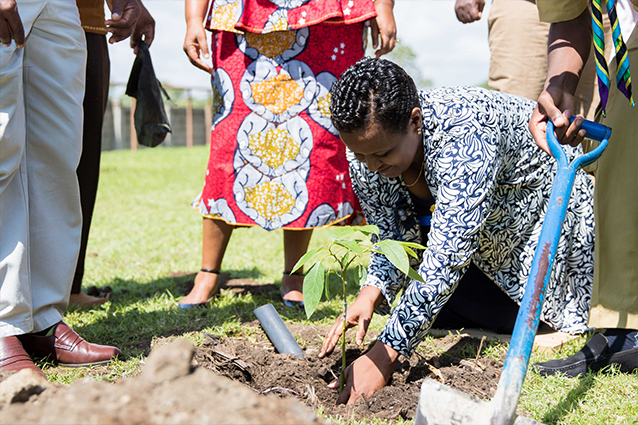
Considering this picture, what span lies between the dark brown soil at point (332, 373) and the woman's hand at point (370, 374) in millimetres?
39

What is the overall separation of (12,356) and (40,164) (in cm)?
70

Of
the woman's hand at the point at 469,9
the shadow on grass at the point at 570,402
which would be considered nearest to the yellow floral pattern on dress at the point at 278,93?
the woman's hand at the point at 469,9

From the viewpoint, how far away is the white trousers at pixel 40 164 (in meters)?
2.01

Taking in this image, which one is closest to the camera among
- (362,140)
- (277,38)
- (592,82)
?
(362,140)

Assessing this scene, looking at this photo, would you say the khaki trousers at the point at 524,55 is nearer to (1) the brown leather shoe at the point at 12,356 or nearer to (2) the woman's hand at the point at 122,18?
(2) the woman's hand at the point at 122,18

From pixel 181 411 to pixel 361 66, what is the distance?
4.36 feet

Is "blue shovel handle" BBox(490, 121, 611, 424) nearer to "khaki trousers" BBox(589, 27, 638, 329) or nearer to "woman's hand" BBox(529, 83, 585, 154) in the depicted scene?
"woman's hand" BBox(529, 83, 585, 154)

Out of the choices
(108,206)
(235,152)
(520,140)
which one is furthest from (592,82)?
(108,206)

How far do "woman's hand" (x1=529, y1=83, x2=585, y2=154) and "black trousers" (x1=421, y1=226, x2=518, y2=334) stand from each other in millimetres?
960

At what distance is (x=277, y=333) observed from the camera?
93.2 inches

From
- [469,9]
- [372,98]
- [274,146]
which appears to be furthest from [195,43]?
[469,9]

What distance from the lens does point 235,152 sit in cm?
304

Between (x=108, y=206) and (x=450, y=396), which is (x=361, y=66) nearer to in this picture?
(x=450, y=396)

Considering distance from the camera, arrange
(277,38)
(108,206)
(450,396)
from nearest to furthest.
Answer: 1. (450,396)
2. (277,38)
3. (108,206)
